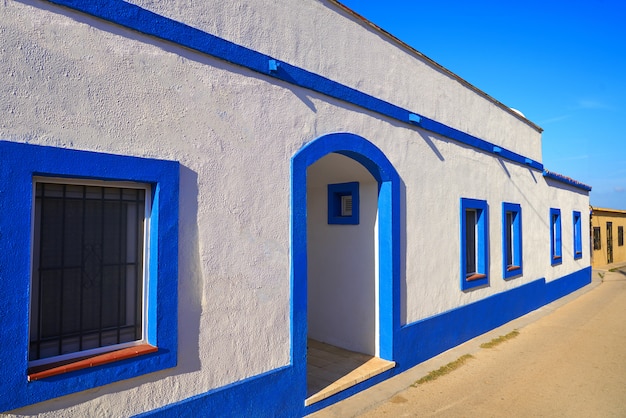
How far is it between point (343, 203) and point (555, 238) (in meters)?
8.59

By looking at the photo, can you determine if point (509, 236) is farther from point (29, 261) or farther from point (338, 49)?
point (29, 261)

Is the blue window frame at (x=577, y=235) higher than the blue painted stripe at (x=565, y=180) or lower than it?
lower

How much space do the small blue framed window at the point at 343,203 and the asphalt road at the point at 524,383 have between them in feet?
7.28

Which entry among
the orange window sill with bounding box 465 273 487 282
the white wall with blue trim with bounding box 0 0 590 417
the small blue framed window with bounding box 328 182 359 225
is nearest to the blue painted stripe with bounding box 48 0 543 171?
the white wall with blue trim with bounding box 0 0 590 417

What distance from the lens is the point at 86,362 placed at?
9.74 ft

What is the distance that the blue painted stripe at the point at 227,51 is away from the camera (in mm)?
3178

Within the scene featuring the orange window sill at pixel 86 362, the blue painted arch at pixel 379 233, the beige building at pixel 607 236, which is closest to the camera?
the orange window sill at pixel 86 362

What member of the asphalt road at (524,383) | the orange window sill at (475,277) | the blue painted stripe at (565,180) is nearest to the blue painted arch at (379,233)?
the asphalt road at (524,383)

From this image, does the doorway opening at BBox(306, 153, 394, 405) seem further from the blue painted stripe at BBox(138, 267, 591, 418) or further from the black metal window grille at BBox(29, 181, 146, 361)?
the black metal window grille at BBox(29, 181, 146, 361)

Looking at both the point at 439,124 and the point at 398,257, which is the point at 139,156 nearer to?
the point at 398,257

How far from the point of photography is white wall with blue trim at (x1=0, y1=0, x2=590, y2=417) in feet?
A: 9.50

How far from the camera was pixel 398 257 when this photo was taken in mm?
5812

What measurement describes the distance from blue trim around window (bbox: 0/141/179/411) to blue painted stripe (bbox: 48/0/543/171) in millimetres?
1015

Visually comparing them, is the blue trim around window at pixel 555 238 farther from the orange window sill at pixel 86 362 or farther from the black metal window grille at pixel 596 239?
the orange window sill at pixel 86 362
